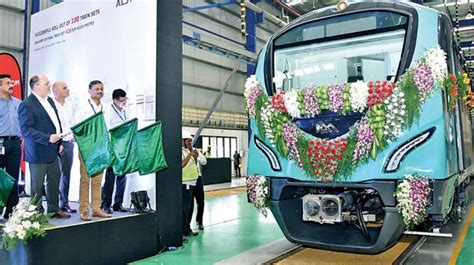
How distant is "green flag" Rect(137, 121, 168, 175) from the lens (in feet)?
17.1

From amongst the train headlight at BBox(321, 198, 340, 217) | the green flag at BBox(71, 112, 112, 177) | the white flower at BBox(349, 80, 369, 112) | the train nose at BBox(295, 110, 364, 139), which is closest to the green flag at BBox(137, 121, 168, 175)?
the green flag at BBox(71, 112, 112, 177)

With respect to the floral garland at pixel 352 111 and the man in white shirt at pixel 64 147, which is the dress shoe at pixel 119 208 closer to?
the man in white shirt at pixel 64 147

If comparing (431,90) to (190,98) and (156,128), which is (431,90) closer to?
(156,128)

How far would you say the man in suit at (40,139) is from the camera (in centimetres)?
484

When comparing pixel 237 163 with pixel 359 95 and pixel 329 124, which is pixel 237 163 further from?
pixel 359 95

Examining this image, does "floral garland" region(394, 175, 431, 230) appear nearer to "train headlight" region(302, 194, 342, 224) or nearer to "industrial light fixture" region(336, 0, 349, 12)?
"train headlight" region(302, 194, 342, 224)

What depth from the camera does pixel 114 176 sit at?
5.56m

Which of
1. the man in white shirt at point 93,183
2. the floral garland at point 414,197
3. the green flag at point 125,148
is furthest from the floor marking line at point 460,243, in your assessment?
the man in white shirt at point 93,183

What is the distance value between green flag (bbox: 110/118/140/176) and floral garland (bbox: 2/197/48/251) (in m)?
1.26

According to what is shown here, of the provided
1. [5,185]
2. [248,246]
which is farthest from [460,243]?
[5,185]

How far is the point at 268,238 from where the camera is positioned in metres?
6.20

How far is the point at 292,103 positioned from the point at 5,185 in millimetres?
3264

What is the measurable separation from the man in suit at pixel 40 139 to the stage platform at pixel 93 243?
443 mm

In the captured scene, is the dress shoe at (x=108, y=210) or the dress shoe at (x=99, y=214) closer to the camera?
the dress shoe at (x=99, y=214)
